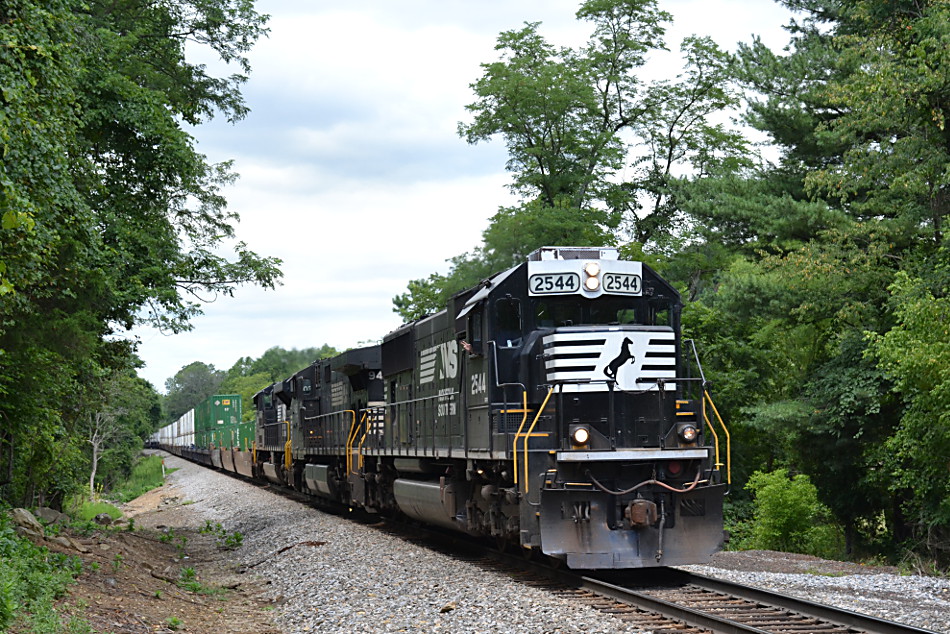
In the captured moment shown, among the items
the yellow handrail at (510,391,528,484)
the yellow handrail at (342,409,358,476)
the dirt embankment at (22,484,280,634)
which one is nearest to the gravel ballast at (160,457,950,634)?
the dirt embankment at (22,484,280,634)

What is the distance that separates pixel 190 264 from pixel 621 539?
12.1m

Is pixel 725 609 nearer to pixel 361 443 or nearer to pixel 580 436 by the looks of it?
pixel 580 436

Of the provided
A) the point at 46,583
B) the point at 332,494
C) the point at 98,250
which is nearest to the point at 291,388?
the point at 332,494

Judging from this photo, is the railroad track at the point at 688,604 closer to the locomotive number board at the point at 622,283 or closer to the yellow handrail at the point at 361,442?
the locomotive number board at the point at 622,283

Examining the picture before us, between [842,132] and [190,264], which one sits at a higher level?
[842,132]

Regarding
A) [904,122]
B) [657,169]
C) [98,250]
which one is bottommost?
[98,250]

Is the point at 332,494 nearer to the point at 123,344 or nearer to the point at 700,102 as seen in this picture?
the point at 123,344

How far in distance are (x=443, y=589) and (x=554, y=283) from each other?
3.73 metres

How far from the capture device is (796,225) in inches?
863

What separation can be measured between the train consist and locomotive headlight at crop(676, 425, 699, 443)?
25mm

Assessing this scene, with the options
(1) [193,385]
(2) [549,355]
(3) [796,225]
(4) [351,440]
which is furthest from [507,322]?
(1) [193,385]

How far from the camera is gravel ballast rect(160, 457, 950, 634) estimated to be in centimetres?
841

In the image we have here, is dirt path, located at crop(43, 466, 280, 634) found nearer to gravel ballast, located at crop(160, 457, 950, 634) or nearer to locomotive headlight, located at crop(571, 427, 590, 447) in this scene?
gravel ballast, located at crop(160, 457, 950, 634)

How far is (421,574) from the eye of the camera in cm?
1118
